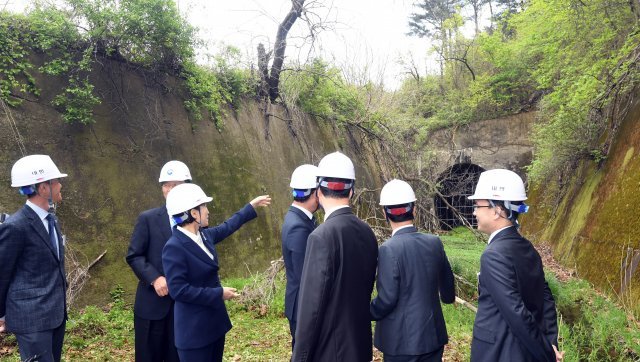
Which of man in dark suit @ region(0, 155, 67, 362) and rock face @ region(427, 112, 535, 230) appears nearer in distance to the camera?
man in dark suit @ region(0, 155, 67, 362)

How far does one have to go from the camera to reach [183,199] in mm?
3201

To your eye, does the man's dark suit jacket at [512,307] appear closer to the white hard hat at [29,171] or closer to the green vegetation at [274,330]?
the green vegetation at [274,330]

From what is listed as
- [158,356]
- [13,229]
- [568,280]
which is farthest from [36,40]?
[568,280]

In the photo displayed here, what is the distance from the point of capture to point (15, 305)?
3029 millimetres

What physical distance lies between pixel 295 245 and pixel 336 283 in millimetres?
1080

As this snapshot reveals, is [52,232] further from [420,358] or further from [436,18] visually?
[436,18]

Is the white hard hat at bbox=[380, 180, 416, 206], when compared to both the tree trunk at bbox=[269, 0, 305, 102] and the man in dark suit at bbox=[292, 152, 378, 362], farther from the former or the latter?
the tree trunk at bbox=[269, 0, 305, 102]

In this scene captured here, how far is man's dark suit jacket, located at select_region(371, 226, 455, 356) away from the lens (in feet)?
9.61

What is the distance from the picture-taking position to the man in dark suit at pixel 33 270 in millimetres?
3027

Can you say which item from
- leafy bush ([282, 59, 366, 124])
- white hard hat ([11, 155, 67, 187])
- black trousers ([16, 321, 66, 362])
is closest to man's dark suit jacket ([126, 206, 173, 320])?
black trousers ([16, 321, 66, 362])

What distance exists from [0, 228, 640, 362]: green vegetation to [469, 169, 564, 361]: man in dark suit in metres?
2.42

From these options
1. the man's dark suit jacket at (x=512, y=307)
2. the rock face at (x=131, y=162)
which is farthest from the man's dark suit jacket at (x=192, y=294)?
the rock face at (x=131, y=162)

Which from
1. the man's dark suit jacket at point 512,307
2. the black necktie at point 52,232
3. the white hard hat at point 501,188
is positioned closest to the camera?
the man's dark suit jacket at point 512,307

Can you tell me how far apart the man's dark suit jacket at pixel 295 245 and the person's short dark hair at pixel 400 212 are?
703 mm
